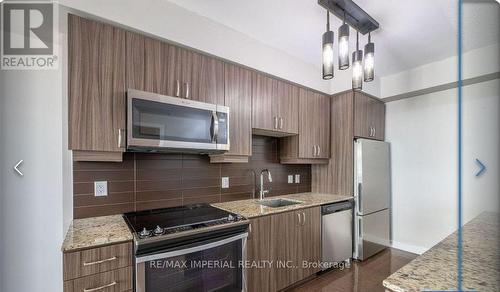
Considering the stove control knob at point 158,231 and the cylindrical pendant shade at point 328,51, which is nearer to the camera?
the stove control knob at point 158,231

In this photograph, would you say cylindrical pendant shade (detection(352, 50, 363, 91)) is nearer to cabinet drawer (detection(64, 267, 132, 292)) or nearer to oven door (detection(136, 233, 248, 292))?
oven door (detection(136, 233, 248, 292))

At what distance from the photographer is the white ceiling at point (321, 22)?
1724 millimetres

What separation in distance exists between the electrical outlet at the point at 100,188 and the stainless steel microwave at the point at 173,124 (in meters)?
0.42

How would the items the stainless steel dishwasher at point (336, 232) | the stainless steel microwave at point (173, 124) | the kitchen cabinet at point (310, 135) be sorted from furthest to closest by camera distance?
the kitchen cabinet at point (310, 135), the stainless steel dishwasher at point (336, 232), the stainless steel microwave at point (173, 124)

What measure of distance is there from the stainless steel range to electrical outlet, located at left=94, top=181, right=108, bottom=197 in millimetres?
252

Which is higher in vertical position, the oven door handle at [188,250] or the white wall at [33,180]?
the white wall at [33,180]

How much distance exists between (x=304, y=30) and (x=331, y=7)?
0.49 meters

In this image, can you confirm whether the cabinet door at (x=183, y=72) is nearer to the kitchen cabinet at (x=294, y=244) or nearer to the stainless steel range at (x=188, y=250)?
the stainless steel range at (x=188, y=250)

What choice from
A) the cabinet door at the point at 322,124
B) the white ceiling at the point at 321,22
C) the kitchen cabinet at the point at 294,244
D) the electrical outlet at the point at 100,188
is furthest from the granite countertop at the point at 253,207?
the white ceiling at the point at 321,22

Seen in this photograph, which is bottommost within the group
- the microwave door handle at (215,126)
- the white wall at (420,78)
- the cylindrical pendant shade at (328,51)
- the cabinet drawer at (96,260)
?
the cabinet drawer at (96,260)

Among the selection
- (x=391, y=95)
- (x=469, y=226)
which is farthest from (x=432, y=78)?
(x=469, y=226)

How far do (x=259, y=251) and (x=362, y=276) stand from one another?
4.73 ft

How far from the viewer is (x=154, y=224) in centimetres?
153

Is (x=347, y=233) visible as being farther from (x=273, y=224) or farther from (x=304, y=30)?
(x=304, y=30)
